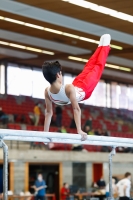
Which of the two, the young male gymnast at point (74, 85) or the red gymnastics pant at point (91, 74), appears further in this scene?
the red gymnastics pant at point (91, 74)

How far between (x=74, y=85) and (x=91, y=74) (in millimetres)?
287

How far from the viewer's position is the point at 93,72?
6926mm

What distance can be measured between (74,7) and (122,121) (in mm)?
20973

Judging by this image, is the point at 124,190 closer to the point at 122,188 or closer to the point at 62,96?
the point at 122,188

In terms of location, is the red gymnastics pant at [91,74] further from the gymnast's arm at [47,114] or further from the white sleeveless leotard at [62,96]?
the gymnast's arm at [47,114]

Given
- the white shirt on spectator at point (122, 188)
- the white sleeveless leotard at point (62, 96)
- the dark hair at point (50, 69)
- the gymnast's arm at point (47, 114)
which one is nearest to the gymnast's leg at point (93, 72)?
the white sleeveless leotard at point (62, 96)

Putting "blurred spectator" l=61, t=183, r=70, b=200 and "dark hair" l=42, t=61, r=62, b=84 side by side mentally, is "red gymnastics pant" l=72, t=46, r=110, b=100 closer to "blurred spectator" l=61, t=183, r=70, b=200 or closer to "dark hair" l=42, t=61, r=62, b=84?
"dark hair" l=42, t=61, r=62, b=84

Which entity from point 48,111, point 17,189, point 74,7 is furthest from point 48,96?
point 17,189

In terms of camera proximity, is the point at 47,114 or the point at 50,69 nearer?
the point at 50,69

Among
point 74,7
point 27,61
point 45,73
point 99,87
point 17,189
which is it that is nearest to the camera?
point 45,73

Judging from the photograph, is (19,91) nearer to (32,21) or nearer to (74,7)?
(32,21)

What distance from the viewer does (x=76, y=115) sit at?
6305 mm

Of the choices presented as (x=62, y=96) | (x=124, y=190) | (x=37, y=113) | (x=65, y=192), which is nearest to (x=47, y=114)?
(x=62, y=96)

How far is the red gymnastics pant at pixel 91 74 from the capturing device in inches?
267
